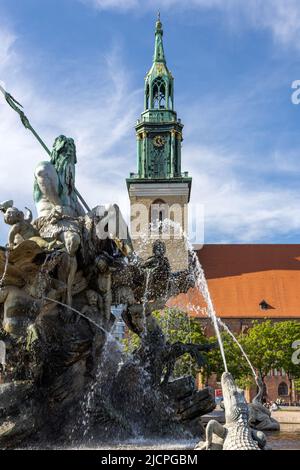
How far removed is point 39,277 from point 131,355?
2.19 meters

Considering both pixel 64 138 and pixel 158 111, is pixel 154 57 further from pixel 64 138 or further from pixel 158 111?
pixel 64 138

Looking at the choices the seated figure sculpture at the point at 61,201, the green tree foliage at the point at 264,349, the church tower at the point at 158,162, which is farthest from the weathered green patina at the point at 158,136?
the seated figure sculpture at the point at 61,201

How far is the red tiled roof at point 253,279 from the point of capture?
168 feet

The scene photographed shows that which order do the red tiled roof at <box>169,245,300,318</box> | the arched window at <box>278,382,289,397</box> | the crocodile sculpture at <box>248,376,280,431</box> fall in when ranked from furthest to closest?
1. the red tiled roof at <box>169,245,300,318</box>
2. the arched window at <box>278,382,289,397</box>
3. the crocodile sculpture at <box>248,376,280,431</box>

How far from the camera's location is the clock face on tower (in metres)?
53.5

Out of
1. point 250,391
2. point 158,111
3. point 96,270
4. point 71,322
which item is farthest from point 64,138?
point 158,111

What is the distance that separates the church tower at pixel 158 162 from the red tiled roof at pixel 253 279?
559 cm

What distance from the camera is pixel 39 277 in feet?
32.4

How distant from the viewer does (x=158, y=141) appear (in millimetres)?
53625

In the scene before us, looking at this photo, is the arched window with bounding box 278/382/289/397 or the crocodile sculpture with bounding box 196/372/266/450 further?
the arched window with bounding box 278/382/289/397

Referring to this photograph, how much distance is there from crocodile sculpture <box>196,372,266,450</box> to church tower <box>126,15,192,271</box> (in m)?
44.4

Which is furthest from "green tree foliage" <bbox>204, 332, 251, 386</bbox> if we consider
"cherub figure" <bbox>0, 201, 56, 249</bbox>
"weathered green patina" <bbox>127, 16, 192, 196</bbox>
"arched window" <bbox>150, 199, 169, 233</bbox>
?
"cherub figure" <bbox>0, 201, 56, 249</bbox>

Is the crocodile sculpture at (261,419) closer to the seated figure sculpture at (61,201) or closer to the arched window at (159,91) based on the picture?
the seated figure sculpture at (61,201)

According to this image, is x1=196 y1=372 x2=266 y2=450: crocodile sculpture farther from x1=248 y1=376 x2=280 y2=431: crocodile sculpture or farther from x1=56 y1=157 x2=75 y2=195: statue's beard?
x1=248 y1=376 x2=280 y2=431: crocodile sculpture
